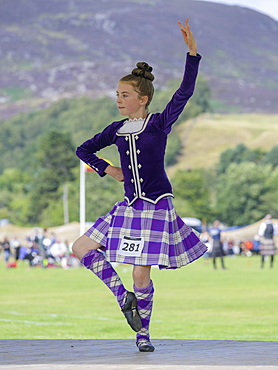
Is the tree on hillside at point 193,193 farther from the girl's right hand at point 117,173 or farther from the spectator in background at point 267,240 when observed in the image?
the girl's right hand at point 117,173

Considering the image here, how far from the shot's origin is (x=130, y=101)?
15.9 feet

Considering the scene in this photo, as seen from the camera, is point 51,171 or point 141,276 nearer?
point 141,276

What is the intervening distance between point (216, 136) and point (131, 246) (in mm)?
149217

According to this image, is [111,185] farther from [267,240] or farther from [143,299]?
[143,299]

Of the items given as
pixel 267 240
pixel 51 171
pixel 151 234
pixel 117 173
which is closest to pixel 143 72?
pixel 117 173

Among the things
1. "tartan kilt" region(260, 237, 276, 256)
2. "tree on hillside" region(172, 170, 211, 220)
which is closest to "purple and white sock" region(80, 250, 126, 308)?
"tartan kilt" region(260, 237, 276, 256)

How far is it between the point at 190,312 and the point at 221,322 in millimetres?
1747

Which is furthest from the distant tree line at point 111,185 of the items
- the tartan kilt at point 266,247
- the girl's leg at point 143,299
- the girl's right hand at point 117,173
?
the girl's leg at point 143,299

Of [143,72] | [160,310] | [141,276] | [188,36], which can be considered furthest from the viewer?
[160,310]

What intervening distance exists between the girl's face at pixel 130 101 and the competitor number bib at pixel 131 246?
754 mm

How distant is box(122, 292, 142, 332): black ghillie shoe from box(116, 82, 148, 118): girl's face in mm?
1072

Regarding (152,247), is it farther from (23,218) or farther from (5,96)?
(5,96)

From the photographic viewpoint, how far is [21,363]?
157 inches

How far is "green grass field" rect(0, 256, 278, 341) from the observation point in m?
10.2
